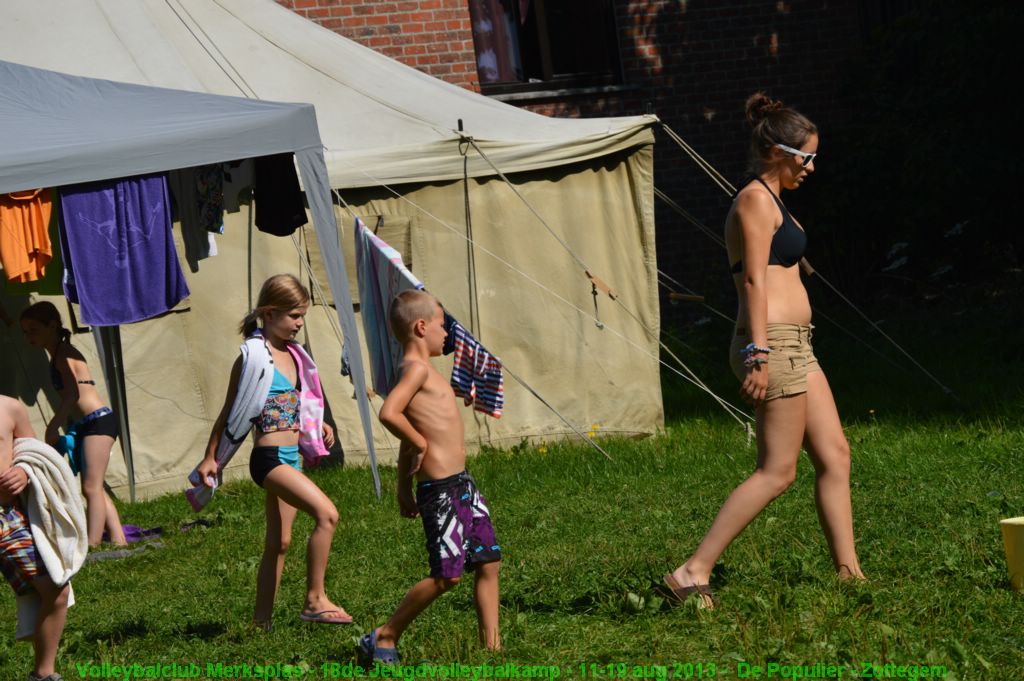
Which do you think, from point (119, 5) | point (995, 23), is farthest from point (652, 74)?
point (119, 5)

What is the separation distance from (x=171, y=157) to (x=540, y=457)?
3.57 meters

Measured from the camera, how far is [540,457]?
852 centimetres

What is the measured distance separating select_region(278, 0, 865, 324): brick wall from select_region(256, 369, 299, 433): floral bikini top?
8242mm

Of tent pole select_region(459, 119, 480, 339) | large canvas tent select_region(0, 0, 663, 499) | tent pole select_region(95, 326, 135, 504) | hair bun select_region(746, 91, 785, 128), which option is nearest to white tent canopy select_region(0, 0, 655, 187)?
large canvas tent select_region(0, 0, 663, 499)

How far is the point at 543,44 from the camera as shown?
1320 centimetres

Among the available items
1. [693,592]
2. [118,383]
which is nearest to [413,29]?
[118,383]

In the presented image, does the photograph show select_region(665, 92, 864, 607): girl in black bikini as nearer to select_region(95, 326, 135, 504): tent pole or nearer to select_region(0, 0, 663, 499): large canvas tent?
select_region(0, 0, 663, 499): large canvas tent

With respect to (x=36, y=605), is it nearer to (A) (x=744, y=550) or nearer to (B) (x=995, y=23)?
(A) (x=744, y=550)

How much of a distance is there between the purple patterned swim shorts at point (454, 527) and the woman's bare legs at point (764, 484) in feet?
2.45

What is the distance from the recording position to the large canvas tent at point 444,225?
8.82 m

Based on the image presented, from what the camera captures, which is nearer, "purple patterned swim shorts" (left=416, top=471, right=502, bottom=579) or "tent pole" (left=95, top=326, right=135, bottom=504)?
"purple patterned swim shorts" (left=416, top=471, right=502, bottom=579)

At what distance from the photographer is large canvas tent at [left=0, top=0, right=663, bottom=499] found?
8.82m

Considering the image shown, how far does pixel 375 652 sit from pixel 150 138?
108 inches

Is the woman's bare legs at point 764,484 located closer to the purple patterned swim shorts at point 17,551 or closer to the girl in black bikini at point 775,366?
the girl in black bikini at point 775,366
